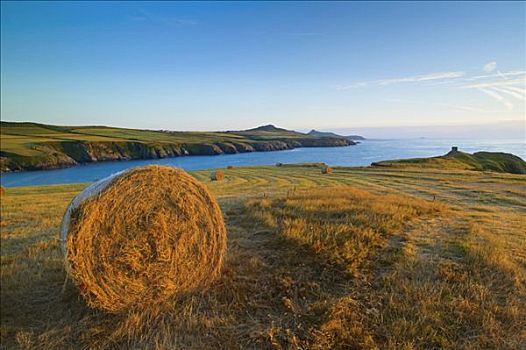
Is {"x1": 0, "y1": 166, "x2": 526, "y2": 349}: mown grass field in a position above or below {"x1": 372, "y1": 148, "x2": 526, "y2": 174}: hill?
below

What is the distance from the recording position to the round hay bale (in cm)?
504

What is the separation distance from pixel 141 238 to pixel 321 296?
295 centimetres

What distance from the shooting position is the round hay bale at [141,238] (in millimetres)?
5043

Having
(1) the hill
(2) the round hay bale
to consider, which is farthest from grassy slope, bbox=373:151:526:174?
(2) the round hay bale

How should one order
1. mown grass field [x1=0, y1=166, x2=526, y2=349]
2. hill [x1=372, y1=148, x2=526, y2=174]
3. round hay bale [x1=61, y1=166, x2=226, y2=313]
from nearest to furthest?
mown grass field [x1=0, y1=166, x2=526, y2=349] < round hay bale [x1=61, y1=166, x2=226, y2=313] < hill [x1=372, y1=148, x2=526, y2=174]

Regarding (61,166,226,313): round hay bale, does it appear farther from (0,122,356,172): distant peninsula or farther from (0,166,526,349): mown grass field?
(0,122,356,172): distant peninsula

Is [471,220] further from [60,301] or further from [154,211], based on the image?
[60,301]

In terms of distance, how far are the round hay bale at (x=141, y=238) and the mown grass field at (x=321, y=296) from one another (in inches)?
13.6

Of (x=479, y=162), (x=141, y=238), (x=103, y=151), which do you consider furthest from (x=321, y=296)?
(x=103, y=151)

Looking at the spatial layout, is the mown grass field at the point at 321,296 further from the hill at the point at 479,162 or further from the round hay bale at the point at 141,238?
the hill at the point at 479,162

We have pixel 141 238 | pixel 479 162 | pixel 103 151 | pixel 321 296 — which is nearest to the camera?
pixel 321 296

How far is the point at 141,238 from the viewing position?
551 centimetres

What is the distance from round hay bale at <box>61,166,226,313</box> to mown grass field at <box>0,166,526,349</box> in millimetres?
345

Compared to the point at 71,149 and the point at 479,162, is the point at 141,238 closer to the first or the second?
the point at 479,162
